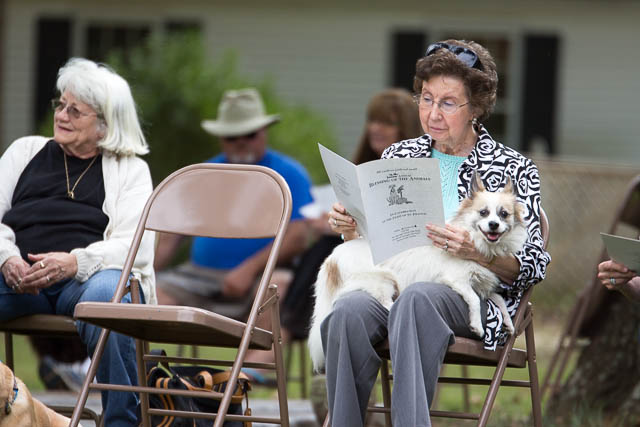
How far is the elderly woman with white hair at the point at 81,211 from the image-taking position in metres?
4.06

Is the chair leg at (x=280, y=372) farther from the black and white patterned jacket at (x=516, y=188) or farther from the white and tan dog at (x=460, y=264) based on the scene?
the black and white patterned jacket at (x=516, y=188)

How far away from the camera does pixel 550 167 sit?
967 centimetres

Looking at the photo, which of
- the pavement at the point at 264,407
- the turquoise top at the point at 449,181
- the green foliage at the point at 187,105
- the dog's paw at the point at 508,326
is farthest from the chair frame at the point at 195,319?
the green foliage at the point at 187,105

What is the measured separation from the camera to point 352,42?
12.7 m

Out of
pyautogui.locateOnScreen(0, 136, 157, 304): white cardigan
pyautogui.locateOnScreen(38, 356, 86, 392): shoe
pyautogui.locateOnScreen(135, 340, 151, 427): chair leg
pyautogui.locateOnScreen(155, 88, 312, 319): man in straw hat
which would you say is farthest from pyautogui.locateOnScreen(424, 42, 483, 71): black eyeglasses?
pyautogui.locateOnScreen(38, 356, 86, 392): shoe

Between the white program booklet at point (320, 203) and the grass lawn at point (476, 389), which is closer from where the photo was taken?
the grass lawn at point (476, 389)

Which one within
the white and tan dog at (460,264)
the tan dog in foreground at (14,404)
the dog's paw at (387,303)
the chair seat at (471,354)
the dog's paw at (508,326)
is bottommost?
the tan dog in foreground at (14,404)

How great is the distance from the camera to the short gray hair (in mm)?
4441

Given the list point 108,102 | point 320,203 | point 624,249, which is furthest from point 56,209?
point 624,249

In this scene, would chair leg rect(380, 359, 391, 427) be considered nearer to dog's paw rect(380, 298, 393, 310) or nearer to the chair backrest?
dog's paw rect(380, 298, 393, 310)

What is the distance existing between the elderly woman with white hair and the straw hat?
207 centimetres

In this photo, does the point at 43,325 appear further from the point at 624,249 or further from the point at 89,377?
the point at 624,249

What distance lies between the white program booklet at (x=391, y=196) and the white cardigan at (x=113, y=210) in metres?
1.09

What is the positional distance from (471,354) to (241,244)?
10.4ft
